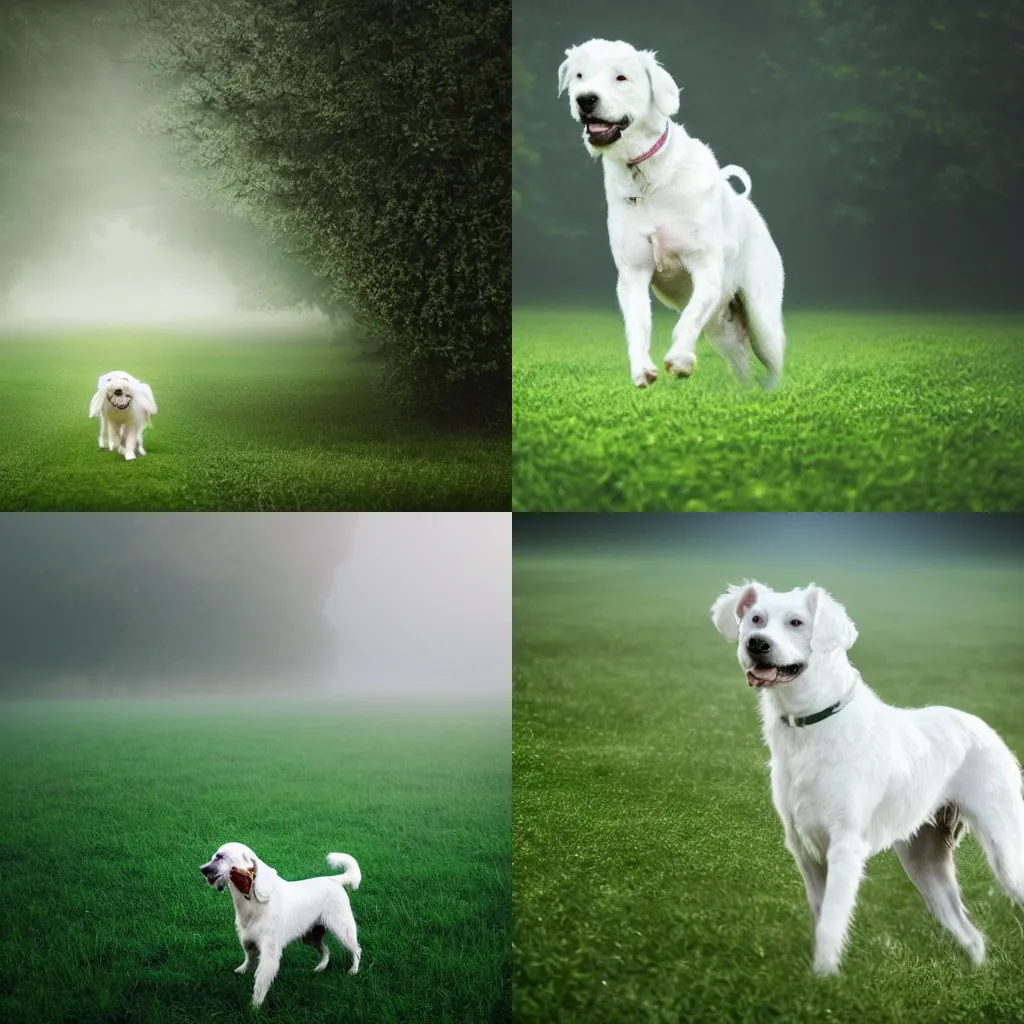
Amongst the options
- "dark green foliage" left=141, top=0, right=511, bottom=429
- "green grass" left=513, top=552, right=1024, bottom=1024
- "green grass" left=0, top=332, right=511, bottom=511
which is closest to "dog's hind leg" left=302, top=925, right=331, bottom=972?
"green grass" left=513, top=552, right=1024, bottom=1024

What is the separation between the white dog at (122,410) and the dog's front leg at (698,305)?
1747mm

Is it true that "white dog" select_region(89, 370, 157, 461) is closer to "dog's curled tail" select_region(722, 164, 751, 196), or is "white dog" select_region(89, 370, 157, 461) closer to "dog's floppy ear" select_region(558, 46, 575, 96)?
"dog's floppy ear" select_region(558, 46, 575, 96)

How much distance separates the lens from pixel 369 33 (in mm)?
4547

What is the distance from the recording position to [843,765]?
3.79 metres

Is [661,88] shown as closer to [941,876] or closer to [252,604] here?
[252,604]

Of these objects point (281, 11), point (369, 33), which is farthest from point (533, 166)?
point (281, 11)

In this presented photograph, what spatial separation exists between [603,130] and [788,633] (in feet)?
5.34

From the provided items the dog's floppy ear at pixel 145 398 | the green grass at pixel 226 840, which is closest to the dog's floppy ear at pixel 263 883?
the green grass at pixel 226 840

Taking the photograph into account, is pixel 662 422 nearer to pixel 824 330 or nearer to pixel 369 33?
pixel 824 330

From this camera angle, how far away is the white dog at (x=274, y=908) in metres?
3.91

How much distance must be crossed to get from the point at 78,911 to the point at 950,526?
3.13m

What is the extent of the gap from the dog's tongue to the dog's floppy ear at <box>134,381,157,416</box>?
219 centimetres

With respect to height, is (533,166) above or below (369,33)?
below

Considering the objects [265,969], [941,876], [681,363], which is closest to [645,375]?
[681,363]
